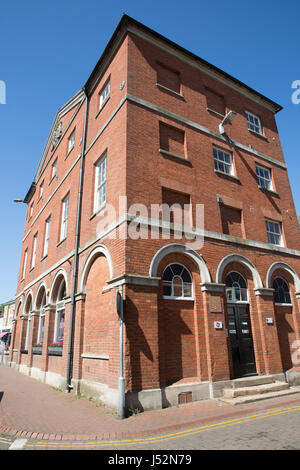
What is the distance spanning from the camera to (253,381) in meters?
9.69

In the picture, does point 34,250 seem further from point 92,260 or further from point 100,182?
point 92,260

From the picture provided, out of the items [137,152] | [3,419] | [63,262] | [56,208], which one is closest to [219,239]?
[137,152]

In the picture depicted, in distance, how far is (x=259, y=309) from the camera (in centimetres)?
1116

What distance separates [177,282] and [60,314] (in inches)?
281

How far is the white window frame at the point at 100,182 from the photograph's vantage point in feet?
37.7

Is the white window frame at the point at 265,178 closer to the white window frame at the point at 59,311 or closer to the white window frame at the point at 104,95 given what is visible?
the white window frame at the point at 104,95

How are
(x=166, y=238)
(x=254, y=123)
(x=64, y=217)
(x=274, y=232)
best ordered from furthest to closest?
(x=254, y=123) → (x=64, y=217) → (x=274, y=232) → (x=166, y=238)

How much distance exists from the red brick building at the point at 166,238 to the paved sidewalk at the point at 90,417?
502mm

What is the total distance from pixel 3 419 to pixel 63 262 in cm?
732

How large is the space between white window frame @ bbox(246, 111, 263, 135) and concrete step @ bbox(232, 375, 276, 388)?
38.5 ft

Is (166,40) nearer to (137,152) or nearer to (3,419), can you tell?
(137,152)

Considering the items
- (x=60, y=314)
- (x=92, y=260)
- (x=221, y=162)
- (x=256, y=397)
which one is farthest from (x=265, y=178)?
(x=60, y=314)

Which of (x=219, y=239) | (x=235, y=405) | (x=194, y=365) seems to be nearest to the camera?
(x=235, y=405)

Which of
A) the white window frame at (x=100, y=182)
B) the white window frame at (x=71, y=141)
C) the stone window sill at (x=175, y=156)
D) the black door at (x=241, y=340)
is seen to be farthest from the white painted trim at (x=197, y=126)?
the black door at (x=241, y=340)
